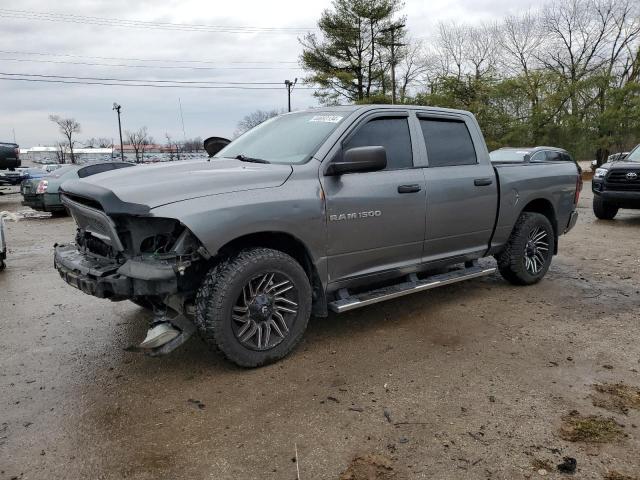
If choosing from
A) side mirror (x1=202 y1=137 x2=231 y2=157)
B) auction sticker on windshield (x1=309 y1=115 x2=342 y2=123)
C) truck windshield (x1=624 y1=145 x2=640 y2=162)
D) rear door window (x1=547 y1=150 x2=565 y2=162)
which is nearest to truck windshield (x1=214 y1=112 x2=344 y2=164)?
auction sticker on windshield (x1=309 y1=115 x2=342 y2=123)

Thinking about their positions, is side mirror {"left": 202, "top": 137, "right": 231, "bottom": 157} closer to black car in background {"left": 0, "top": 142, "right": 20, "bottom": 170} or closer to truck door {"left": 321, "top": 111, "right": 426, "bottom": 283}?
truck door {"left": 321, "top": 111, "right": 426, "bottom": 283}

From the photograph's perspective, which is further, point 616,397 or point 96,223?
point 96,223

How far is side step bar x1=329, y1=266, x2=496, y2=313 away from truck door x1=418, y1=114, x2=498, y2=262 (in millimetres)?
195

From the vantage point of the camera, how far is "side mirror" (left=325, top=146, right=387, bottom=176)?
361 centimetres

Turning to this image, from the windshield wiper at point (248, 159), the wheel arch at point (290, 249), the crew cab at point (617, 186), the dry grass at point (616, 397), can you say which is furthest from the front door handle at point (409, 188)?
the crew cab at point (617, 186)

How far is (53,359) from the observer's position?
151 inches

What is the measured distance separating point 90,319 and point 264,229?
238 centimetres

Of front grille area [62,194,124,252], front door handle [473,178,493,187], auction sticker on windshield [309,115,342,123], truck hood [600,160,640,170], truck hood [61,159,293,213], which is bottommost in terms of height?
truck hood [600,160,640,170]

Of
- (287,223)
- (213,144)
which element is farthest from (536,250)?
(213,144)

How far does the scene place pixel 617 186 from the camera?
1097cm

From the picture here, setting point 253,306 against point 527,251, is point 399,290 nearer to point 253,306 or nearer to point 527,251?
point 253,306

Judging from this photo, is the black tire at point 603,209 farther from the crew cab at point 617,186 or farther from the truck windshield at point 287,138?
→ the truck windshield at point 287,138

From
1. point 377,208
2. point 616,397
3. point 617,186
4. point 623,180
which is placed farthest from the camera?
point 617,186

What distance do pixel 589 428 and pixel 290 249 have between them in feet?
7.38
